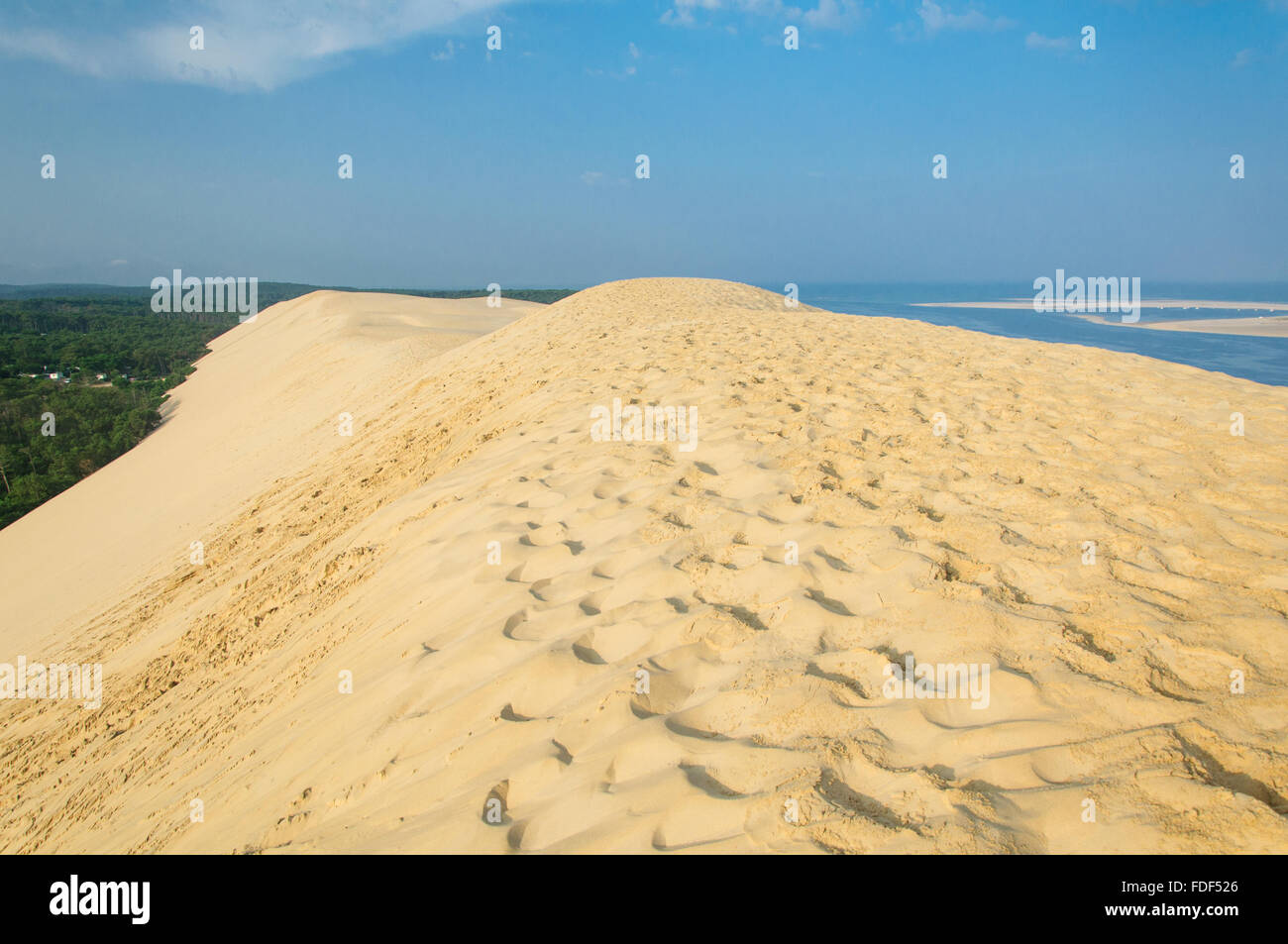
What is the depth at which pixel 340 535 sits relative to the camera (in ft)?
15.8

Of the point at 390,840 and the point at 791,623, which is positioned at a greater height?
the point at 791,623

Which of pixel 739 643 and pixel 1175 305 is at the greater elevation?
pixel 1175 305

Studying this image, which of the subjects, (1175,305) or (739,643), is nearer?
(739,643)

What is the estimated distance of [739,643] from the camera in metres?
2.48

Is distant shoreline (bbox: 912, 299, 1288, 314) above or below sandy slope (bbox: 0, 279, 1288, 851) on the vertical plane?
above

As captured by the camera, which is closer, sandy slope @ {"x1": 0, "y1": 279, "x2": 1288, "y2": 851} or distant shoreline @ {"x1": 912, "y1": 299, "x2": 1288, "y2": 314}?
sandy slope @ {"x1": 0, "y1": 279, "x2": 1288, "y2": 851}

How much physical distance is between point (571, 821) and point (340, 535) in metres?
3.62

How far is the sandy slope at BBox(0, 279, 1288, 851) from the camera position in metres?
1.82

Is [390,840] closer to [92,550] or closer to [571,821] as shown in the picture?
[571,821]

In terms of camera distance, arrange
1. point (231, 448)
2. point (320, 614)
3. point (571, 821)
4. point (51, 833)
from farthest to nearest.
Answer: point (231, 448) < point (320, 614) < point (51, 833) < point (571, 821)

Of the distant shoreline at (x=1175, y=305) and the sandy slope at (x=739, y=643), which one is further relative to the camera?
the distant shoreline at (x=1175, y=305)

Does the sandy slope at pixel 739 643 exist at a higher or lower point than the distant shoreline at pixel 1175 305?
lower

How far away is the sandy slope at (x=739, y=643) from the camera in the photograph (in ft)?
5.98
